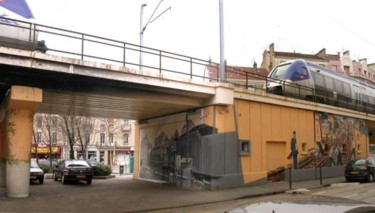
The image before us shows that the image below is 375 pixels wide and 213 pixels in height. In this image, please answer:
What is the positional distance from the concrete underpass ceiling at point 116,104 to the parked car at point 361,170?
33.7ft

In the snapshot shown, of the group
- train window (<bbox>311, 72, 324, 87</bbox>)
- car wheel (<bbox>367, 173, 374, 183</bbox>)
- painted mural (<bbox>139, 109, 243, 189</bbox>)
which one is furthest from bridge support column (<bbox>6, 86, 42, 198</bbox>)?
train window (<bbox>311, 72, 324, 87</bbox>)

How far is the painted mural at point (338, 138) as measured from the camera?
94.6ft

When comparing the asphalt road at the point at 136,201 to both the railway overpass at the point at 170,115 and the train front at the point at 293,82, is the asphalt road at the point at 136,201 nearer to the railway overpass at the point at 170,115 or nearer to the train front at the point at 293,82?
the railway overpass at the point at 170,115

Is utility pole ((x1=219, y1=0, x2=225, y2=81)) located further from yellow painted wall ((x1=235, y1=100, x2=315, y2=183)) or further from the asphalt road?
the asphalt road

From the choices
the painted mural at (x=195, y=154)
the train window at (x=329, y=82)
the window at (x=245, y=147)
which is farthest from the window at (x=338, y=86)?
the painted mural at (x=195, y=154)

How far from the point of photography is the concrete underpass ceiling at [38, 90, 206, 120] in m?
20.1

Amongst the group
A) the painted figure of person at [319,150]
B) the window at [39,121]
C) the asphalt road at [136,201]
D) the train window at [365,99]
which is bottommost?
the asphalt road at [136,201]

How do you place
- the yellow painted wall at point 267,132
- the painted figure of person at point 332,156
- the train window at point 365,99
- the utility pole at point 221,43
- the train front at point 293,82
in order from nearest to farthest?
the utility pole at point 221,43 < the yellow painted wall at point 267,132 < the train front at point 293,82 < the painted figure of person at point 332,156 < the train window at point 365,99

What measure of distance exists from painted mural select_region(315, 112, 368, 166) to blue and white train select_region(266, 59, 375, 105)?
1.52 metres

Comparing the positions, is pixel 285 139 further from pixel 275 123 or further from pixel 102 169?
pixel 102 169

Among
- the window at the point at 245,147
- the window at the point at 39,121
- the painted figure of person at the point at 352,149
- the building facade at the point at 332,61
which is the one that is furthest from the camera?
the building facade at the point at 332,61

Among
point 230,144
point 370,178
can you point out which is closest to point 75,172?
point 230,144

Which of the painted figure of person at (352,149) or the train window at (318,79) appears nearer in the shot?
the train window at (318,79)

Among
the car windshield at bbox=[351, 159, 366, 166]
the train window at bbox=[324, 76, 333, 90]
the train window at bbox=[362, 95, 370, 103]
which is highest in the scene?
the train window at bbox=[324, 76, 333, 90]
